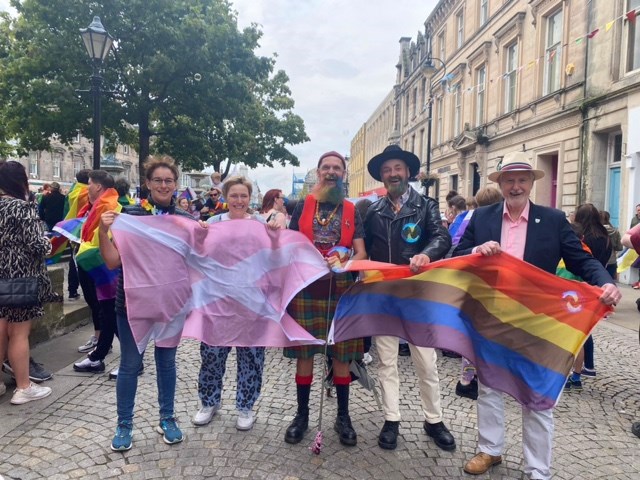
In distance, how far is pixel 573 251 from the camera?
2945 millimetres

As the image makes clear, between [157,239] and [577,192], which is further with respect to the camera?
[577,192]

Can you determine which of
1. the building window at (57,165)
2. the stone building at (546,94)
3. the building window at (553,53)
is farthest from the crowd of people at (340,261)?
the building window at (57,165)

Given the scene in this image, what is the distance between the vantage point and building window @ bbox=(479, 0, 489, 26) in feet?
72.5

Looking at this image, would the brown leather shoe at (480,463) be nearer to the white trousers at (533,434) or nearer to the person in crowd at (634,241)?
the white trousers at (533,434)

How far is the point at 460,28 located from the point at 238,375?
2704 cm

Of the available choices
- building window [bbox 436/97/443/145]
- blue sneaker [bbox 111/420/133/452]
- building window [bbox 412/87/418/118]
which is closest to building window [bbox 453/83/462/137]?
building window [bbox 436/97/443/145]

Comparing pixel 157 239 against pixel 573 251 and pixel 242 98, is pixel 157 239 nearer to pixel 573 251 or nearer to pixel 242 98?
pixel 573 251

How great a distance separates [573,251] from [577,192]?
12930mm

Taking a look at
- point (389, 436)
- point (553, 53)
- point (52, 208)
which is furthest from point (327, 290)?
point (553, 53)

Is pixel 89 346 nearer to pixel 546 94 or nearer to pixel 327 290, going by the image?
pixel 327 290

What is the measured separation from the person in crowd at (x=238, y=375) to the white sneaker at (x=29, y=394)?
4.81ft

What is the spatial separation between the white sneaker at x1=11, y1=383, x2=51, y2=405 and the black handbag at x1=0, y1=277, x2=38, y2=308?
752 mm

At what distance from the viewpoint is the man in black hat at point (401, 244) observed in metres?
3.42

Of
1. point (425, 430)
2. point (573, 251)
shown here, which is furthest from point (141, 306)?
point (573, 251)
